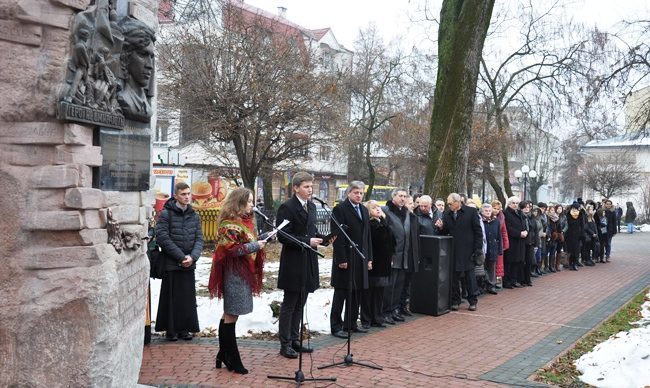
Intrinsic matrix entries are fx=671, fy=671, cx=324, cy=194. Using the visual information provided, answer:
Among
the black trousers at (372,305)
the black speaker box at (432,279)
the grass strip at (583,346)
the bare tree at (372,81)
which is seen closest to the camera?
the grass strip at (583,346)

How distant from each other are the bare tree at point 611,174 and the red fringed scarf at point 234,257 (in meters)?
47.1

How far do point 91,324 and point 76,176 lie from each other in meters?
1.04

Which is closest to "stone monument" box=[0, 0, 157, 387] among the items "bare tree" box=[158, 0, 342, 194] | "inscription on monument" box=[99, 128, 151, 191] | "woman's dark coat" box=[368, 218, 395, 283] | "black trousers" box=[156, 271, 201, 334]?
"inscription on monument" box=[99, 128, 151, 191]

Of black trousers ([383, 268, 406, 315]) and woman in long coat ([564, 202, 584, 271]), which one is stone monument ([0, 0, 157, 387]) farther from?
woman in long coat ([564, 202, 584, 271])

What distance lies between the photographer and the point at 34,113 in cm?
461

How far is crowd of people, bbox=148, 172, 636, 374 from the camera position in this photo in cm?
657

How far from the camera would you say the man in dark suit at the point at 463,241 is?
10.9 m

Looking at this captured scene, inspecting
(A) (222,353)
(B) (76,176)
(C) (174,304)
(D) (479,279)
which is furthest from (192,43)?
(B) (76,176)


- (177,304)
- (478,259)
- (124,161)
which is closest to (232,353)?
(177,304)

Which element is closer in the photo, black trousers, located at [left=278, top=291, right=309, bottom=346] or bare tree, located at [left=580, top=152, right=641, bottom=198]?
black trousers, located at [left=278, top=291, right=309, bottom=346]

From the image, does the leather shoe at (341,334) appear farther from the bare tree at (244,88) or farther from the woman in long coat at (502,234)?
the bare tree at (244,88)

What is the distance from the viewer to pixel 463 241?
35.8 ft

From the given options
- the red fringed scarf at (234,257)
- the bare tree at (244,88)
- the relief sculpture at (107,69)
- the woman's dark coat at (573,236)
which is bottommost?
the woman's dark coat at (573,236)

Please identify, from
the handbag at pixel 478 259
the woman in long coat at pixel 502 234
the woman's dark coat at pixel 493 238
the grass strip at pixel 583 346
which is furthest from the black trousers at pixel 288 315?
the woman in long coat at pixel 502 234
